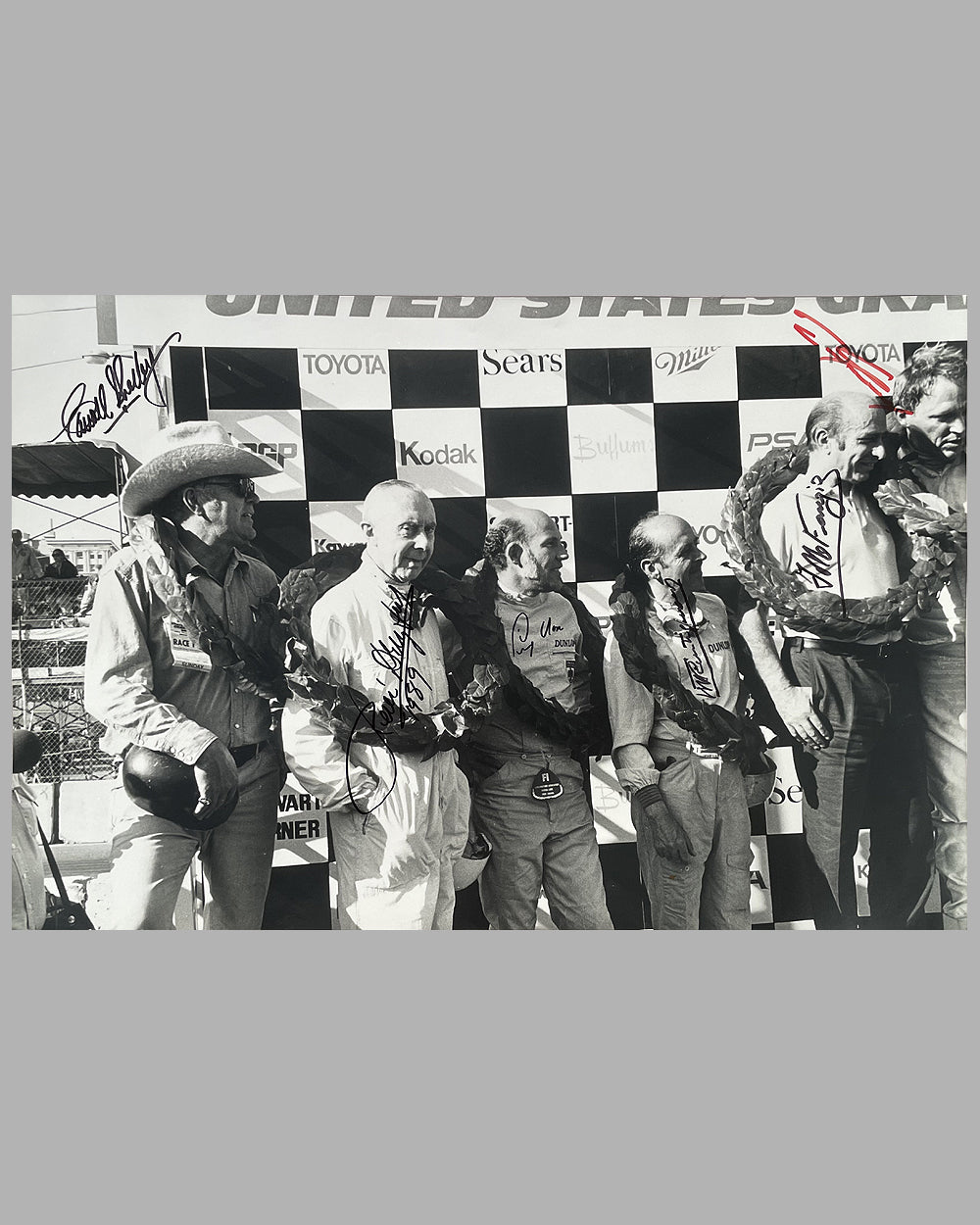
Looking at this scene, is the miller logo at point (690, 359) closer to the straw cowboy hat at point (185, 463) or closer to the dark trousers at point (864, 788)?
the dark trousers at point (864, 788)

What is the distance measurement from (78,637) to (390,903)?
1.06 metres

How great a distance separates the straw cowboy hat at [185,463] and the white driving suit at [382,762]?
41cm

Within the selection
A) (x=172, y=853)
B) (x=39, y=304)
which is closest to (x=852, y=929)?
(x=172, y=853)

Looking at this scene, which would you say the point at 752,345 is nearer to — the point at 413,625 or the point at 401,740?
the point at 413,625

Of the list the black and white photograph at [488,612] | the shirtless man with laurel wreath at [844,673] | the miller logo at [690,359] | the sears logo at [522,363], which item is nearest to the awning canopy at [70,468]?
the black and white photograph at [488,612]

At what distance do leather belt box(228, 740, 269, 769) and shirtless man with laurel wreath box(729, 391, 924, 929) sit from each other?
51.3 inches

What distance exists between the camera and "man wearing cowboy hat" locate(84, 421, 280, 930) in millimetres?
2721

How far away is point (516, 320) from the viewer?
9.09 ft

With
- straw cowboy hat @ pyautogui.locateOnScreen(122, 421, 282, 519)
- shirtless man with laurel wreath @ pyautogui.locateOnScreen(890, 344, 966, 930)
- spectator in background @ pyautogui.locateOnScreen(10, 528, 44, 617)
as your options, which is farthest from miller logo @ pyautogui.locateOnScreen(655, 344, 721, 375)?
spectator in background @ pyautogui.locateOnScreen(10, 528, 44, 617)

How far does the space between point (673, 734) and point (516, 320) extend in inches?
45.4

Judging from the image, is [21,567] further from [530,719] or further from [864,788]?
[864,788]

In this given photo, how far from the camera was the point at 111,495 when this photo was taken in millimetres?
2729

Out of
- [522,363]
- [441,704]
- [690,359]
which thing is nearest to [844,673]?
[690,359]
